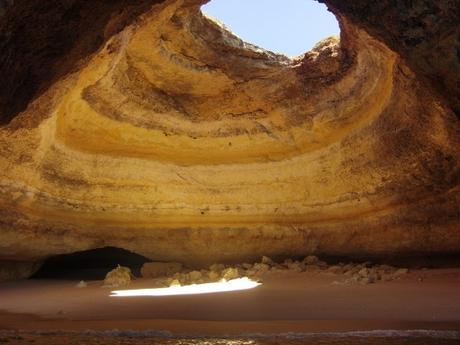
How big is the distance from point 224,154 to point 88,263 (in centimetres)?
430

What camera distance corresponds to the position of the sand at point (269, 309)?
348 centimetres

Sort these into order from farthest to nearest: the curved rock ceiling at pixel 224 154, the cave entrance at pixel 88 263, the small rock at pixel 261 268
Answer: the cave entrance at pixel 88 263 < the small rock at pixel 261 268 < the curved rock ceiling at pixel 224 154

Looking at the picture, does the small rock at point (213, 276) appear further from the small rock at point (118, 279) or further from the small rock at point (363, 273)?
the small rock at point (363, 273)

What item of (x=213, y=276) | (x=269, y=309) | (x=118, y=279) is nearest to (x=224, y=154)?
(x=213, y=276)

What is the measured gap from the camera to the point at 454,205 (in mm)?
6242

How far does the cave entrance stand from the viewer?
9406mm

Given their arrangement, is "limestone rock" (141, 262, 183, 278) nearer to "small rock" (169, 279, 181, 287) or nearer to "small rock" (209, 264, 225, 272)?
"small rock" (209, 264, 225, 272)

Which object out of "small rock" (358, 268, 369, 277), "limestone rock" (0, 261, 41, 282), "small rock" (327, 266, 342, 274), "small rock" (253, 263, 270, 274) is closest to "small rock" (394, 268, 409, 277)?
"small rock" (358, 268, 369, 277)

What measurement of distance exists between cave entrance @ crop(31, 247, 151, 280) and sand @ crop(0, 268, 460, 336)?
3.46m

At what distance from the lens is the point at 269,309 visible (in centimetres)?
419

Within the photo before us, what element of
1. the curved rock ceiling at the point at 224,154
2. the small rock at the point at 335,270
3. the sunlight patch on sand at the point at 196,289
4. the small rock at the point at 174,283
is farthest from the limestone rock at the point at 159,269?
the small rock at the point at 335,270

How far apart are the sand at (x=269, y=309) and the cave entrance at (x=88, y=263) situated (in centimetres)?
346

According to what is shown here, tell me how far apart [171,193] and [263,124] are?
1886mm

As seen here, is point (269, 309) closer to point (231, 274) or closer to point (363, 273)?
point (363, 273)
